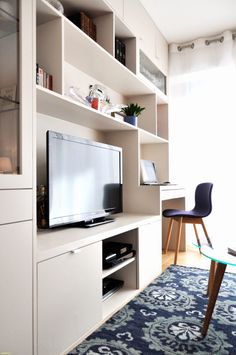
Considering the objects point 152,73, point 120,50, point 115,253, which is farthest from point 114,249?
point 152,73

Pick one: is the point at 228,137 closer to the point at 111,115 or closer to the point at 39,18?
the point at 111,115

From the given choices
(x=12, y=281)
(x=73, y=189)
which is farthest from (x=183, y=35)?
(x=12, y=281)

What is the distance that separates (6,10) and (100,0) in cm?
104

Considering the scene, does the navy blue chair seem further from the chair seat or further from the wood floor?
the wood floor

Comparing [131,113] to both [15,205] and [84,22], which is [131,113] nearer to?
[84,22]

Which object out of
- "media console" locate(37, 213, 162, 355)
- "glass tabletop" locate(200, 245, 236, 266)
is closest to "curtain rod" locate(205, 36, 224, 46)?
"media console" locate(37, 213, 162, 355)

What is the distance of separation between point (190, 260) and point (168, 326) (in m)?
1.45

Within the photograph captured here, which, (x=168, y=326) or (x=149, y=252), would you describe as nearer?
(x=168, y=326)

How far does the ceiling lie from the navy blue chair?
179cm

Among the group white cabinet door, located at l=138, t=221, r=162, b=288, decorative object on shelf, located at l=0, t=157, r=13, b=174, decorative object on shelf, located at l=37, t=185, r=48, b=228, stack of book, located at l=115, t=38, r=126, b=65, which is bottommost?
white cabinet door, located at l=138, t=221, r=162, b=288

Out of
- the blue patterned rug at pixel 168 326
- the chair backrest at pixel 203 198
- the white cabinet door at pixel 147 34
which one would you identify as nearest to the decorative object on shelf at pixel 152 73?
the white cabinet door at pixel 147 34

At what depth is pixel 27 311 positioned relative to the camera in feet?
3.71

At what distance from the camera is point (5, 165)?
1.12m

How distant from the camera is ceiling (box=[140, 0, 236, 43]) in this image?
2.68 meters
